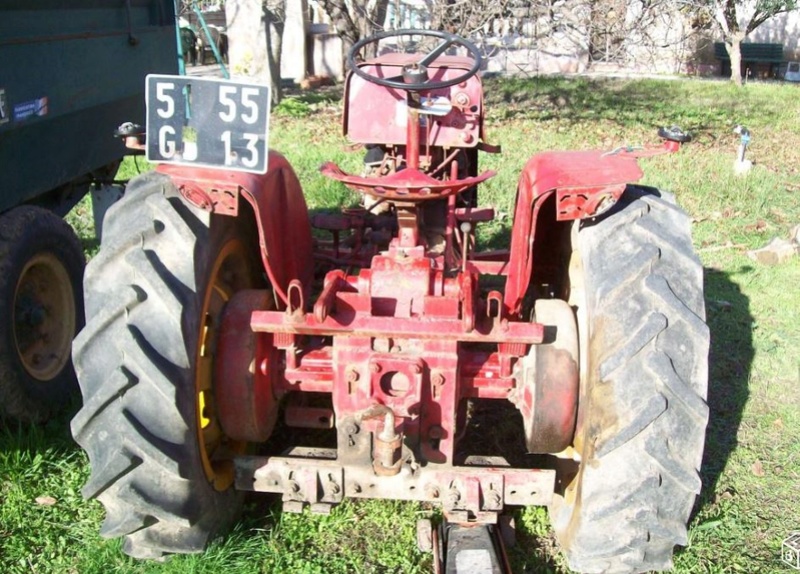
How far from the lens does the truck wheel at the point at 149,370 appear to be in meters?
2.68

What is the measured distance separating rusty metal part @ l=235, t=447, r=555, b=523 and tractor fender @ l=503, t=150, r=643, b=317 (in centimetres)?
67

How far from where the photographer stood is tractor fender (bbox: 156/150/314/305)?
9.15 ft

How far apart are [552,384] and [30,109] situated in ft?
9.72

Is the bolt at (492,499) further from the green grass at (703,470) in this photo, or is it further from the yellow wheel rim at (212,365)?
the yellow wheel rim at (212,365)

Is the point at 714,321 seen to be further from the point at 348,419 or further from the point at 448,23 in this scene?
the point at 448,23

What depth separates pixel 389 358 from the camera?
2900 millimetres

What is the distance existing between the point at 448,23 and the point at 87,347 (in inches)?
356

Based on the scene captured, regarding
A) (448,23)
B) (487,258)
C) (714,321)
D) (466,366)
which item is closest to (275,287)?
(466,366)

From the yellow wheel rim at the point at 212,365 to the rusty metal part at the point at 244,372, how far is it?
49 millimetres

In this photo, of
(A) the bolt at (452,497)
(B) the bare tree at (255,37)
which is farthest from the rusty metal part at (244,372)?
(B) the bare tree at (255,37)

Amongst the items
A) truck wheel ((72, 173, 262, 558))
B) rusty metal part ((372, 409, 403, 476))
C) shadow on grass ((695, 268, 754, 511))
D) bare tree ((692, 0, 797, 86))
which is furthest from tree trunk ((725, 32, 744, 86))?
truck wheel ((72, 173, 262, 558))

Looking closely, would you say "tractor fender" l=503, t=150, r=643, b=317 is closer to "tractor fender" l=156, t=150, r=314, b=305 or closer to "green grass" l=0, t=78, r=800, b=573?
"tractor fender" l=156, t=150, r=314, b=305

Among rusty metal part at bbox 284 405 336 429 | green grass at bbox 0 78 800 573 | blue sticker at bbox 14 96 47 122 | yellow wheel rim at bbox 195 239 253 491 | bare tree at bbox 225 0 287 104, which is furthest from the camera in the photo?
bare tree at bbox 225 0 287 104

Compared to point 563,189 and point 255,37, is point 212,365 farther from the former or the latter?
point 255,37
